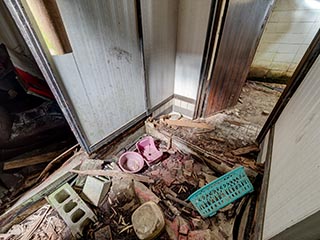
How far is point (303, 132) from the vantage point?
90 centimetres

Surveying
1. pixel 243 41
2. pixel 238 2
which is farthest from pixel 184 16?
pixel 243 41

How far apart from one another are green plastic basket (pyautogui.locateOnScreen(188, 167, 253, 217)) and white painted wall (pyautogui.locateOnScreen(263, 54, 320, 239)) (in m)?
0.33

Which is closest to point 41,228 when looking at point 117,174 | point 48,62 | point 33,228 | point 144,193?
point 33,228

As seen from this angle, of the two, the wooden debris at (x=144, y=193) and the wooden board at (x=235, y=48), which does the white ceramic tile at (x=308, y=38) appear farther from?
the wooden debris at (x=144, y=193)

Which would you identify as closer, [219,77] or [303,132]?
[303,132]

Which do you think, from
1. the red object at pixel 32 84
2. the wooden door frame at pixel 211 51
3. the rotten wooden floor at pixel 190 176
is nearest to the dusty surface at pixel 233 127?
the rotten wooden floor at pixel 190 176

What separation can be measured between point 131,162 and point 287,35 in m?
3.03

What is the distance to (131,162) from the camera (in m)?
1.91

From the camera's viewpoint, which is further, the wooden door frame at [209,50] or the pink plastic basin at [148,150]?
the pink plastic basin at [148,150]

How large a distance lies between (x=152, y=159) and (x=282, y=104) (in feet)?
4.28

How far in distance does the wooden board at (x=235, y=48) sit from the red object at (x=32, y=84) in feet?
6.54

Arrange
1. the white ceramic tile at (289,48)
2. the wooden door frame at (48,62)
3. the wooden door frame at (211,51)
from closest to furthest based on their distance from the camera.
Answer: the wooden door frame at (48,62) → the wooden door frame at (211,51) → the white ceramic tile at (289,48)

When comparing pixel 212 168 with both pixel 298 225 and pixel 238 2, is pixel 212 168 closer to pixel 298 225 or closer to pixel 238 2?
pixel 298 225

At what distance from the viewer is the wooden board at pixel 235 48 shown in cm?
161
